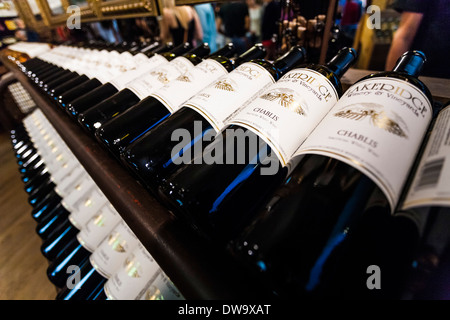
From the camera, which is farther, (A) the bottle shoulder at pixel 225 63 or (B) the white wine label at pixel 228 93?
(A) the bottle shoulder at pixel 225 63

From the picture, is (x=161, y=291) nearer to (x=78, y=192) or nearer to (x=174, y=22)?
(x=78, y=192)

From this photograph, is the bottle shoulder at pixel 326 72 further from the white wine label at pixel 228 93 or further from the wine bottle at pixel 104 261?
the wine bottle at pixel 104 261

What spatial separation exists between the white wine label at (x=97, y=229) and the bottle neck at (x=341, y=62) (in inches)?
24.5

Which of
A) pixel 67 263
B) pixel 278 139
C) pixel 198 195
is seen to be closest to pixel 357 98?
pixel 278 139

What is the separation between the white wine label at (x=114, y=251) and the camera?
1.81 feet

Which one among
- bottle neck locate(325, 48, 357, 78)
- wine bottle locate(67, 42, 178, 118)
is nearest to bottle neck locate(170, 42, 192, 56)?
wine bottle locate(67, 42, 178, 118)

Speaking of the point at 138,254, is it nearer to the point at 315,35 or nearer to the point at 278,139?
the point at 278,139

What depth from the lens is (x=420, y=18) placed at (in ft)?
2.19

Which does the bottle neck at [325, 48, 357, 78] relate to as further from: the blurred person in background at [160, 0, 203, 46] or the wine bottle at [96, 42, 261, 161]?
the blurred person in background at [160, 0, 203, 46]

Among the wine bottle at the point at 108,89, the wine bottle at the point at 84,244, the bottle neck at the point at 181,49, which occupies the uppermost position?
the bottle neck at the point at 181,49

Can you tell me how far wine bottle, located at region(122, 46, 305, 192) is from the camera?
0.31 meters

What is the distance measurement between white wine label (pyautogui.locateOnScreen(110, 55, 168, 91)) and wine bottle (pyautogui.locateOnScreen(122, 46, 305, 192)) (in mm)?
232

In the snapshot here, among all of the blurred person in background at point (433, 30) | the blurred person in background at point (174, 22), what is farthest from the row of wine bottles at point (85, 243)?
the blurred person in background at point (433, 30)
